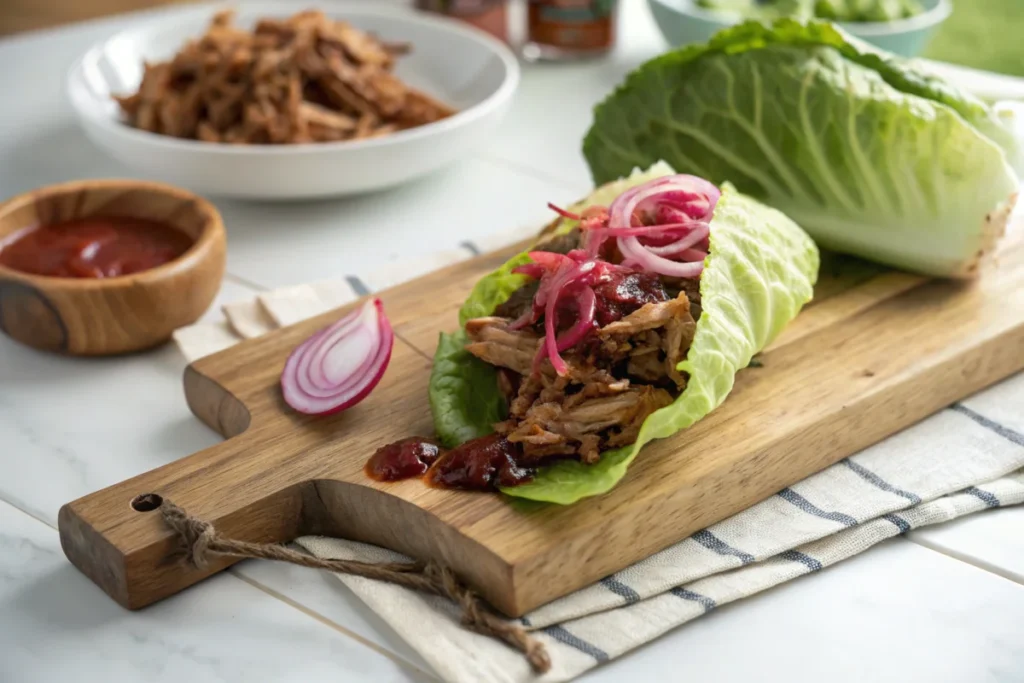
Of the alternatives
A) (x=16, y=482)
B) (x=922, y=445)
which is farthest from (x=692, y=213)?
(x=16, y=482)

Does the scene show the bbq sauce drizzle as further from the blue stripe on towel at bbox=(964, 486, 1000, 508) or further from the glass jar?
the glass jar

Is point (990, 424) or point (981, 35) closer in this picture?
point (990, 424)

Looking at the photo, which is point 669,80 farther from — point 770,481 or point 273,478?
point 273,478

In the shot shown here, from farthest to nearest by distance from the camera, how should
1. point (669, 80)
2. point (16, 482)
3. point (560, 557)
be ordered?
point (669, 80) → point (16, 482) → point (560, 557)

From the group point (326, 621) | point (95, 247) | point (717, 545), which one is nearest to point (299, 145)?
point (95, 247)

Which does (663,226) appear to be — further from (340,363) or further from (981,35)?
(981,35)

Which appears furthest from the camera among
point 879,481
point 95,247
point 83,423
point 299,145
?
point 299,145

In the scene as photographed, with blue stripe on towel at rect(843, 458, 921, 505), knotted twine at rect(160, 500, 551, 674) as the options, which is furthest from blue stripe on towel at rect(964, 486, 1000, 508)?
knotted twine at rect(160, 500, 551, 674)
